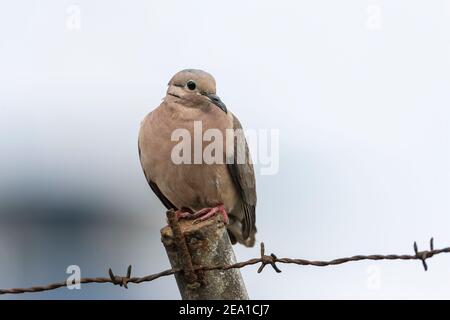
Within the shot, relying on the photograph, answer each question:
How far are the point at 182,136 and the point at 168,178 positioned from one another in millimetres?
318

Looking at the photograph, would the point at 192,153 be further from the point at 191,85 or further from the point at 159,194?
the point at 159,194

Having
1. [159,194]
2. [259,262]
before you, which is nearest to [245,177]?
[159,194]

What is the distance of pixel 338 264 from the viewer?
4.93 metres

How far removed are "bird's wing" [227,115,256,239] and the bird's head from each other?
26cm

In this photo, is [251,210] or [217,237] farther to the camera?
[251,210]

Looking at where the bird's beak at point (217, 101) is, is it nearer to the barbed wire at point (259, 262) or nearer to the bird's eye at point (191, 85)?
the bird's eye at point (191, 85)

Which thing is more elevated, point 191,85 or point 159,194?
point 191,85

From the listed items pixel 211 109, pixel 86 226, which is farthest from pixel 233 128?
pixel 86 226

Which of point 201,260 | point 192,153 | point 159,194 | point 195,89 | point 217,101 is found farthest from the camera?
point 159,194

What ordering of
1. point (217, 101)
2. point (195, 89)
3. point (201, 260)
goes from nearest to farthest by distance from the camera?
point (201, 260) < point (217, 101) < point (195, 89)

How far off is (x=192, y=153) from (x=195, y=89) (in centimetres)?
53

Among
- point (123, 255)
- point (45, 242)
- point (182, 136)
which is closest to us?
point (182, 136)

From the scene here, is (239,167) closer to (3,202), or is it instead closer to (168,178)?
(168,178)

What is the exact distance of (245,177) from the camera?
7.01 metres
